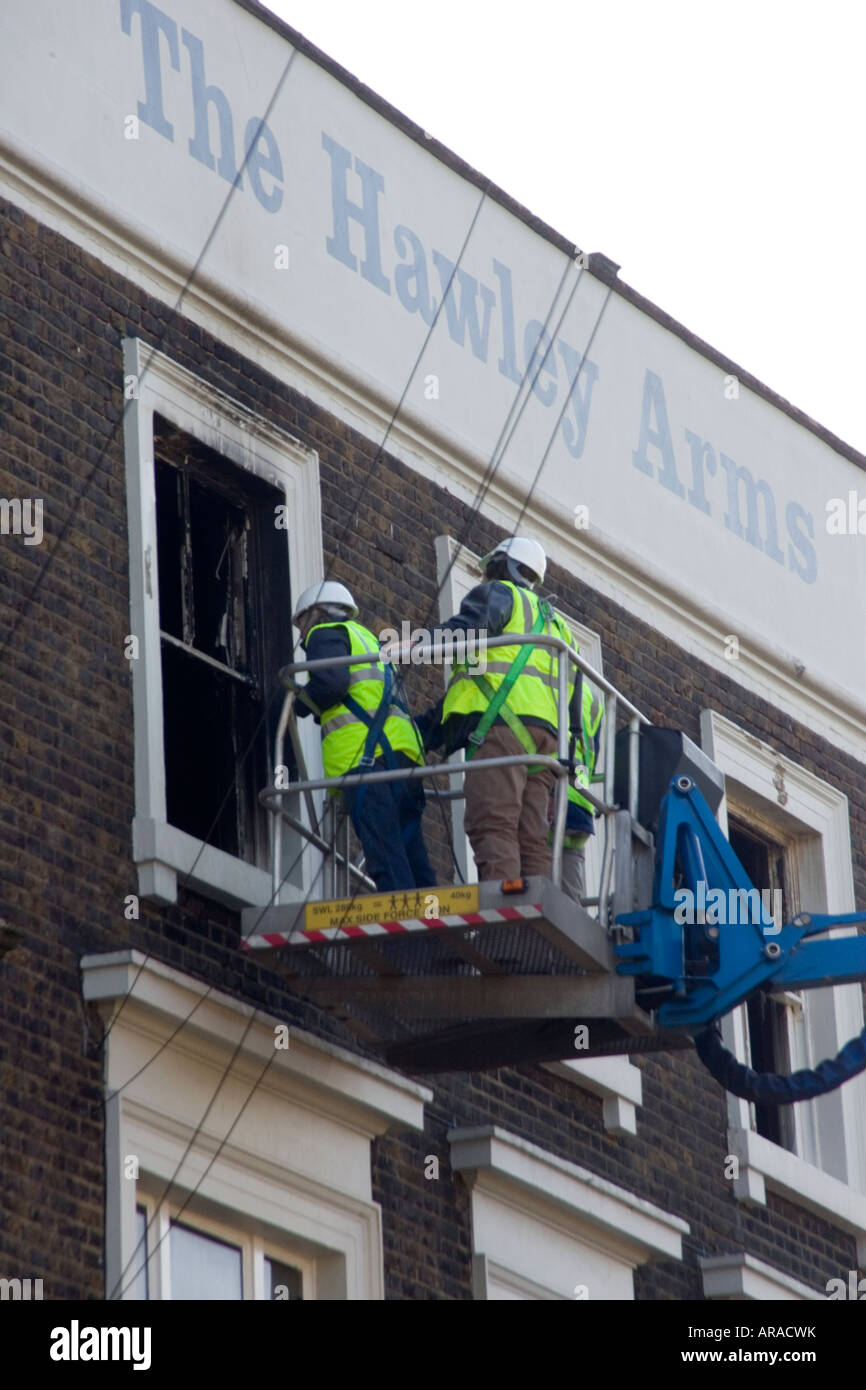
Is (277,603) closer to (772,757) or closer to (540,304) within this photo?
(540,304)

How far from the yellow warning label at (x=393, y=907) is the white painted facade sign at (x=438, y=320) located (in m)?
3.32

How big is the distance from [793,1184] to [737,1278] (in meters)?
1.10

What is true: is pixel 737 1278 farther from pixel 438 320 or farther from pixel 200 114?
pixel 200 114

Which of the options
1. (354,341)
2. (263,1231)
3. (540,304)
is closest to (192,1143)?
(263,1231)

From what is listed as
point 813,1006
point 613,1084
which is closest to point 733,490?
point 813,1006

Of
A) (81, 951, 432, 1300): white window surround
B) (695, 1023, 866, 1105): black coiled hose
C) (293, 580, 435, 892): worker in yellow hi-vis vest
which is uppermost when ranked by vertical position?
(293, 580, 435, 892): worker in yellow hi-vis vest

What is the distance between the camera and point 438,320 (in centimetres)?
1767

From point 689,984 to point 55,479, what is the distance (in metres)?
3.43

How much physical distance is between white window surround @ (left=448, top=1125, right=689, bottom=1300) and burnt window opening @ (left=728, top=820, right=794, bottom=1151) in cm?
223

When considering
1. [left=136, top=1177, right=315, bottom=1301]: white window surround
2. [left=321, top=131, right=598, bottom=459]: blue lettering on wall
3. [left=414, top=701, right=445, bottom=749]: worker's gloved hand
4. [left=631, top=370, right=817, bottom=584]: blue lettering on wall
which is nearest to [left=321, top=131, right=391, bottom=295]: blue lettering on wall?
[left=321, top=131, right=598, bottom=459]: blue lettering on wall

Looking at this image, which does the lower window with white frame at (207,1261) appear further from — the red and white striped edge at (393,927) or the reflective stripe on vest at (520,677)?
the reflective stripe on vest at (520,677)

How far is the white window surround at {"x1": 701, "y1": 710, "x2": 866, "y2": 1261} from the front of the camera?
18.5 m

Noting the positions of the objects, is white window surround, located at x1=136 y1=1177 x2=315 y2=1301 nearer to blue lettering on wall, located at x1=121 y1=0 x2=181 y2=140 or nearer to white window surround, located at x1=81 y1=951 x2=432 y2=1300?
white window surround, located at x1=81 y1=951 x2=432 y2=1300

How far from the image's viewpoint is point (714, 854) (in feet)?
49.3
